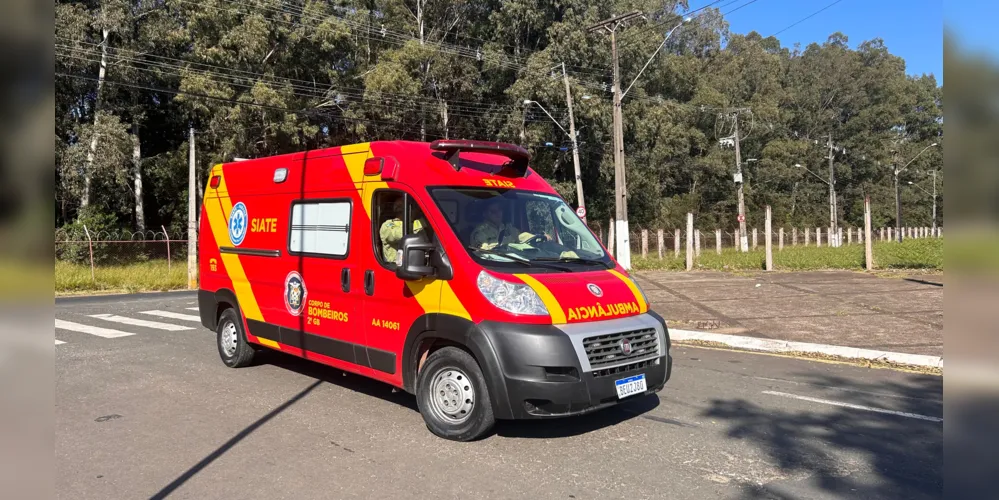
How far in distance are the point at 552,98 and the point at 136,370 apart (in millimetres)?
28757

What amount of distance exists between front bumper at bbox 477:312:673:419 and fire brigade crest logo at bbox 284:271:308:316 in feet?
9.00

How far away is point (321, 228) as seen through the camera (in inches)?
263

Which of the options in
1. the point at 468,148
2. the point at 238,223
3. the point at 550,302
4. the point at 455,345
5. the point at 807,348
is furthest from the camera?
the point at 807,348

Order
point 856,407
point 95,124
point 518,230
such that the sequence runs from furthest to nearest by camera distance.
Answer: point 95,124
point 856,407
point 518,230

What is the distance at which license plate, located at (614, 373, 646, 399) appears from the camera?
509 cm

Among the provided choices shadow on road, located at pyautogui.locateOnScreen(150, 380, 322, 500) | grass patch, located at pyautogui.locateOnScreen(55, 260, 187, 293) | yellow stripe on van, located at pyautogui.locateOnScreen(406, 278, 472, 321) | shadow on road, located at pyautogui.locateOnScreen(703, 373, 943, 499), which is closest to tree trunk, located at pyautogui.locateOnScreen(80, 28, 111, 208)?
grass patch, located at pyautogui.locateOnScreen(55, 260, 187, 293)

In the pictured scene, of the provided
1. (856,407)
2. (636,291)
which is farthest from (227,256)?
(856,407)

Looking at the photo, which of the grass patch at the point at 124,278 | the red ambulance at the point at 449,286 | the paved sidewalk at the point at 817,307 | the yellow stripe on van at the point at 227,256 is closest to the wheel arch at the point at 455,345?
the red ambulance at the point at 449,286

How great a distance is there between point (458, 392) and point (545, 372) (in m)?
0.82

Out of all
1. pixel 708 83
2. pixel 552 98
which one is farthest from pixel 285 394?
pixel 708 83

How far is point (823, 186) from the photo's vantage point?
229 feet

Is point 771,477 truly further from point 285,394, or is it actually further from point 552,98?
point 552,98

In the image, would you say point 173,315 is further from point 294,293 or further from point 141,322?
→ point 294,293

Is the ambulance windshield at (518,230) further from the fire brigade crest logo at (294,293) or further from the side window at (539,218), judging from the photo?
the fire brigade crest logo at (294,293)
